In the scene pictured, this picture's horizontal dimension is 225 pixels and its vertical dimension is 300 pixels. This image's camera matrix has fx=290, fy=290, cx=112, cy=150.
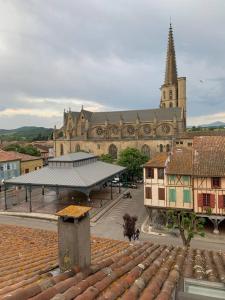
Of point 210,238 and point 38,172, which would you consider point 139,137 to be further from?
point 210,238

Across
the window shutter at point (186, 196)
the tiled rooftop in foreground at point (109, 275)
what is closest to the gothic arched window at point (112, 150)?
the window shutter at point (186, 196)

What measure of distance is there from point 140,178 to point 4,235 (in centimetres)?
4510

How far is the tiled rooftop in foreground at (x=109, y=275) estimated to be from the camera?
17.6 feet

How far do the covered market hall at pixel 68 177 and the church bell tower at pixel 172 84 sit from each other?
50.0 meters

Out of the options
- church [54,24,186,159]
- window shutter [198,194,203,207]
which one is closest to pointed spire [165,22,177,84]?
church [54,24,186,159]

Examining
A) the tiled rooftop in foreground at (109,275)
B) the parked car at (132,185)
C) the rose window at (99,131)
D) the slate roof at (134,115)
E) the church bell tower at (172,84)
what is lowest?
the parked car at (132,185)

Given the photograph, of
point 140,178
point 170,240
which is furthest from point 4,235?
point 140,178

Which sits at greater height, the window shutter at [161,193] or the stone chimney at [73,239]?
the stone chimney at [73,239]

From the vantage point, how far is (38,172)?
1640 inches

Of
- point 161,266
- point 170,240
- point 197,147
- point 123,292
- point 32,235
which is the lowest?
point 170,240

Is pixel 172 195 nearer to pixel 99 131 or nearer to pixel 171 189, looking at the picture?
pixel 171 189

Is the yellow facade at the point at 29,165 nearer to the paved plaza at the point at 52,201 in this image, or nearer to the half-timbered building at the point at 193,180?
the paved plaza at the point at 52,201

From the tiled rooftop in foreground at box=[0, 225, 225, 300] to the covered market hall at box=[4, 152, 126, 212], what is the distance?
24393mm

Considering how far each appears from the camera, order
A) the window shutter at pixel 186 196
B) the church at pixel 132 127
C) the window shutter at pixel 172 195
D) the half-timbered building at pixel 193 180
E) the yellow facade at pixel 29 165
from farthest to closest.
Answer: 1. the church at pixel 132 127
2. the yellow facade at pixel 29 165
3. the window shutter at pixel 172 195
4. the window shutter at pixel 186 196
5. the half-timbered building at pixel 193 180
